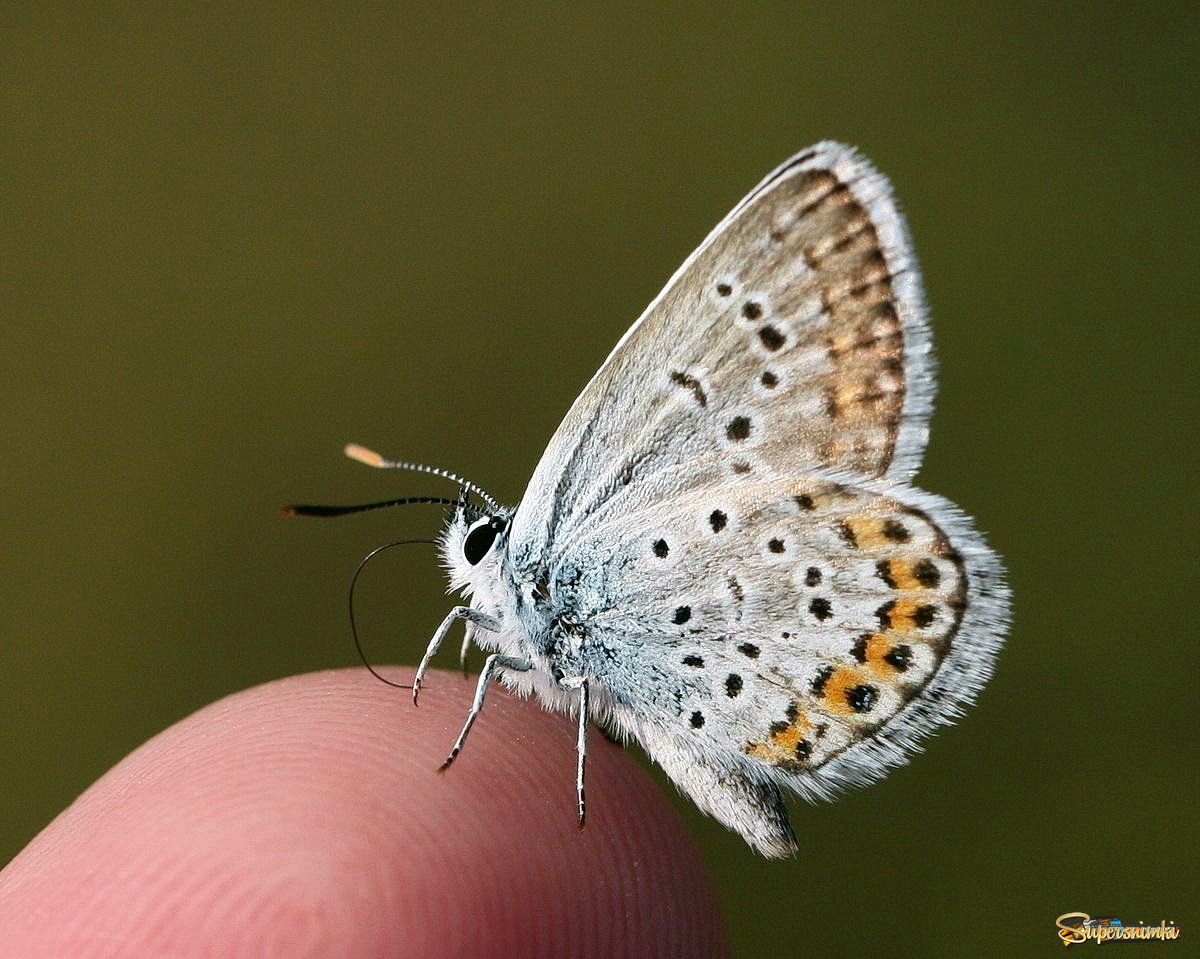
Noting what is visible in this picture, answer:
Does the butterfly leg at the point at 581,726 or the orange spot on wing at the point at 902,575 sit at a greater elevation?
the orange spot on wing at the point at 902,575

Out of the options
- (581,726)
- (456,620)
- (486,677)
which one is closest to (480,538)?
(456,620)

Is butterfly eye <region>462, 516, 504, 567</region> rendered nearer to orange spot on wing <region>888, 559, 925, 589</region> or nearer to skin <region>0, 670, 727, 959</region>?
skin <region>0, 670, 727, 959</region>

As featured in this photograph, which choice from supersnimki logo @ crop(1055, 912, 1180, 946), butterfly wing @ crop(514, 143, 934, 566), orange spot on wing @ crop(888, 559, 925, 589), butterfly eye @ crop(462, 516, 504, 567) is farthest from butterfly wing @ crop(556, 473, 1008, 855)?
supersnimki logo @ crop(1055, 912, 1180, 946)

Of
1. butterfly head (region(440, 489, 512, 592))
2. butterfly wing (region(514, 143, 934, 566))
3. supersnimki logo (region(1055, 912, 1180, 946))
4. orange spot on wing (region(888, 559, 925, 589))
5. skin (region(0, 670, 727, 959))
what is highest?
butterfly wing (region(514, 143, 934, 566))

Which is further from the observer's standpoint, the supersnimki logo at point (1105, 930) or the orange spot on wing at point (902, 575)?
the supersnimki logo at point (1105, 930)

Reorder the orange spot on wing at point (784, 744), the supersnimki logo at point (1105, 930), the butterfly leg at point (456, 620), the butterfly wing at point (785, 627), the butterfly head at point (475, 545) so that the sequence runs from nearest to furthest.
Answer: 1. the butterfly wing at point (785, 627)
2. the orange spot on wing at point (784, 744)
3. the butterfly leg at point (456, 620)
4. the butterfly head at point (475, 545)
5. the supersnimki logo at point (1105, 930)

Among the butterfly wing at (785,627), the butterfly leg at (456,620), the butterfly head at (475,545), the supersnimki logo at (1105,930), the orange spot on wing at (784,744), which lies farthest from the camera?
the supersnimki logo at (1105,930)

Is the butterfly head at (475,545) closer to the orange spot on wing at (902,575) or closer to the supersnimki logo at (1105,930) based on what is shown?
the orange spot on wing at (902,575)

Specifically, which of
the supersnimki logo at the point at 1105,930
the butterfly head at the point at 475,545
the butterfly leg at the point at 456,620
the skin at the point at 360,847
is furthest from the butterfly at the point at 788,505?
the supersnimki logo at the point at 1105,930

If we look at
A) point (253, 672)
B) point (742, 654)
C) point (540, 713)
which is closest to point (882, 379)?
point (742, 654)
